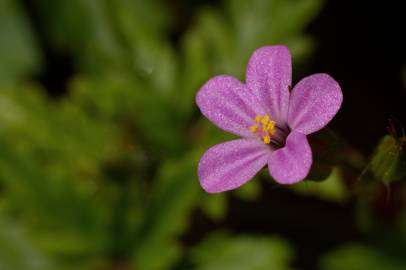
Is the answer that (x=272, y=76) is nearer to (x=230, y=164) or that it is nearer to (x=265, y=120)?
(x=265, y=120)

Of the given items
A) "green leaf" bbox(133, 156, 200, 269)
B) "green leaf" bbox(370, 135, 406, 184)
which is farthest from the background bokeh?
"green leaf" bbox(370, 135, 406, 184)

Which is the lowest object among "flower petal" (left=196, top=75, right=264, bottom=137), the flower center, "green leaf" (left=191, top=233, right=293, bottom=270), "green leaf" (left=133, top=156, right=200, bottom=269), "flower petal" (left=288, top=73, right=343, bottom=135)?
"flower petal" (left=288, top=73, right=343, bottom=135)

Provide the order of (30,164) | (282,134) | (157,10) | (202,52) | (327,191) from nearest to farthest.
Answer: (282,134)
(327,191)
(30,164)
(202,52)
(157,10)

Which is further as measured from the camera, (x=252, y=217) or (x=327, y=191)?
(x=252, y=217)

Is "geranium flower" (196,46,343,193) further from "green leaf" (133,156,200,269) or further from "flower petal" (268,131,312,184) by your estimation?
"green leaf" (133,156,200,269)

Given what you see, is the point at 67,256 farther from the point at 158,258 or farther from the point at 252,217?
the point at 252,217

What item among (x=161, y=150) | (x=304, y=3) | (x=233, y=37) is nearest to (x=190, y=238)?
(x=161, y=150)

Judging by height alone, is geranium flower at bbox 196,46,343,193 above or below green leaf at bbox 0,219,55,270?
below
